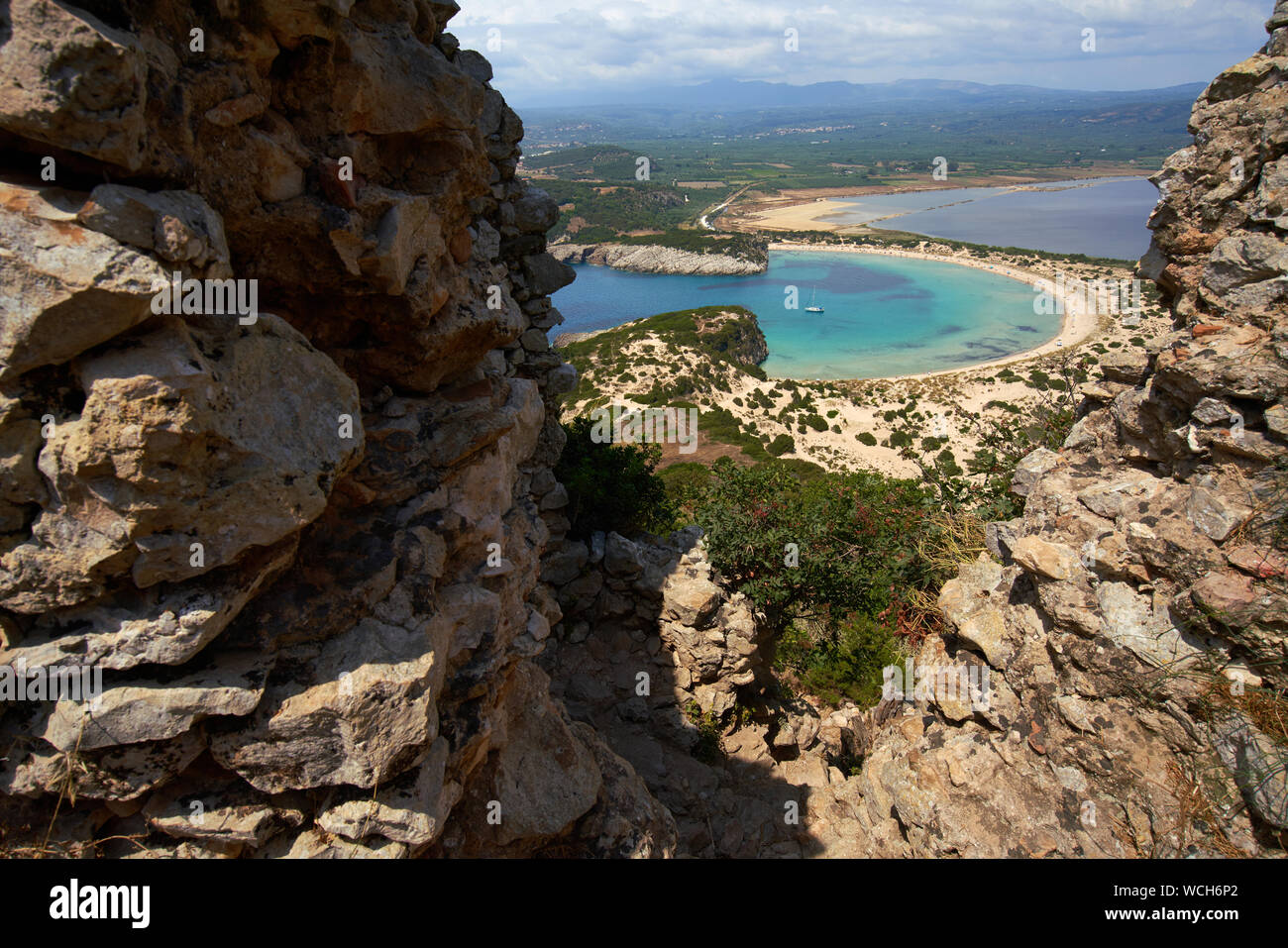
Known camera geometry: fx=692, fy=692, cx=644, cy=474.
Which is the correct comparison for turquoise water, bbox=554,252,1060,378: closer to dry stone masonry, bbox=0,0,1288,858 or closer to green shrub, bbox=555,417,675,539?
green shrub, bbox=555,417,675,539

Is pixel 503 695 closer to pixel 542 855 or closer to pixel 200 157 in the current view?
pixel 542 855

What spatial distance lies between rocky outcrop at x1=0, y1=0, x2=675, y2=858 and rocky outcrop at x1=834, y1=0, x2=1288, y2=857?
357cm

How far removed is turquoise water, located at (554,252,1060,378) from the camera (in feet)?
177

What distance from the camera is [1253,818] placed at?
4.12 m

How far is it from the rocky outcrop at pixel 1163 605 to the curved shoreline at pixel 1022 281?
4079cm

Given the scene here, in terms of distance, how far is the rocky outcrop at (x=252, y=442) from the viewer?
2572 millimetres

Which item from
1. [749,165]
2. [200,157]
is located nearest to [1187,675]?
[200,157]

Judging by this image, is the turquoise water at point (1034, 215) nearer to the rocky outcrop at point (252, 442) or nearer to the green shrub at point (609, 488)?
the green shrub at point (609, 488)

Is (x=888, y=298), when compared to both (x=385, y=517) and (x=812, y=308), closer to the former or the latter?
(x=812, y=308)

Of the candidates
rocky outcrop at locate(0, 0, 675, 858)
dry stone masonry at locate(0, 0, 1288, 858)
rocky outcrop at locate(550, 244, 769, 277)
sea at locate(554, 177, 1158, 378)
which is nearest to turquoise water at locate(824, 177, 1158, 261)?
sea at locate(554, 177, 1158, 378)

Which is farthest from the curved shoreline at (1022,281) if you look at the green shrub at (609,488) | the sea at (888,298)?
the green shrub at (609,488)

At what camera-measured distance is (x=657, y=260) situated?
8988cm

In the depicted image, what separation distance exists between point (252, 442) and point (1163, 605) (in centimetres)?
586

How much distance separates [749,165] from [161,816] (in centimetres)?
20948
